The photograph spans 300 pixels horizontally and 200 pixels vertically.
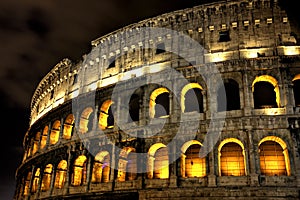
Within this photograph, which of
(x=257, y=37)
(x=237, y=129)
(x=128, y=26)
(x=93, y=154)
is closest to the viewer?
(x=237, y=129)

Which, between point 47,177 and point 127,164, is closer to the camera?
point 127,164

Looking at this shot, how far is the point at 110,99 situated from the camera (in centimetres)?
1980

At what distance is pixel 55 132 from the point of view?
931 inches

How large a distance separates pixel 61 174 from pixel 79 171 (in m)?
1.93

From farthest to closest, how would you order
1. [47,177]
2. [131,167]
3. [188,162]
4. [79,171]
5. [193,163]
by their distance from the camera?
[47,177]
[79,171]
[131,167]
[188,162]
[193,163]

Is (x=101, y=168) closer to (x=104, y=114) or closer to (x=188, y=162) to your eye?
(x=104, y=114)

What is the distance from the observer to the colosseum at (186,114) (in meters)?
15.4

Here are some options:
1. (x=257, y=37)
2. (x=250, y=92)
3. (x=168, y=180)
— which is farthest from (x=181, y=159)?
(x=257, y=37)

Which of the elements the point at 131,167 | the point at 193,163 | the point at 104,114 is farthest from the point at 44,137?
the point at 193,163

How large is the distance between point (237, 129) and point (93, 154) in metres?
8.78

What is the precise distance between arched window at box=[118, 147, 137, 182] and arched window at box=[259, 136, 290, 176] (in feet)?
22.5

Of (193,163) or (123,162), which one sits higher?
(123,162)

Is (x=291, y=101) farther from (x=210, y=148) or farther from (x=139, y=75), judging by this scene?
(x=139, y=75)

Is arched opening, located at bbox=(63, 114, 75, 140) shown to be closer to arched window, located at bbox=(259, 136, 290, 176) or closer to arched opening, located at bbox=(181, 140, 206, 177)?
arched opening, located at bbox=(181, 140, 206, 177)
